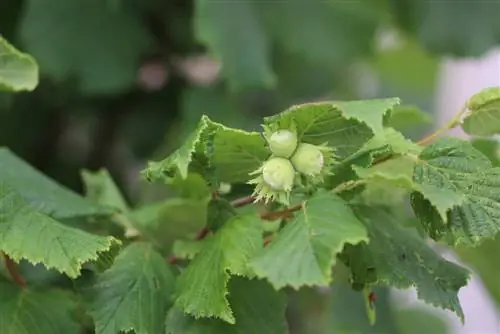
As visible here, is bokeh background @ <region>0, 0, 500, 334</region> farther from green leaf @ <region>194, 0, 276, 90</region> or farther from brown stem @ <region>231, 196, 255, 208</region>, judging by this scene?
brown stem @ <region>231, 196, 255, 208</region>

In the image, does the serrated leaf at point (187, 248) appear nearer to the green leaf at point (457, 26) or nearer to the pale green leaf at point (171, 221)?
the pale green leaf at point (171, 221)

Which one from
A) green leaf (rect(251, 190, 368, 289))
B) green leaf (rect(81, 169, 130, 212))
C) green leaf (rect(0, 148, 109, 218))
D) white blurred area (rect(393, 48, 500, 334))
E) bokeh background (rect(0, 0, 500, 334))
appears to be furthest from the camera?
white blurred area (rect(393, 48, 500, 334))

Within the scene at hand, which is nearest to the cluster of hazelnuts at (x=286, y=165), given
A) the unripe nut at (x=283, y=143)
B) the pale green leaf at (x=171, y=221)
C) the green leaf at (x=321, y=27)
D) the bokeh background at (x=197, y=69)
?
the unripe nut at (x=283, y=143)

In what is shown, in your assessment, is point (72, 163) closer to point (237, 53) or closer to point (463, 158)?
point (237, 53)

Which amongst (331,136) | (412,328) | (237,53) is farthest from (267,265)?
(412,328)

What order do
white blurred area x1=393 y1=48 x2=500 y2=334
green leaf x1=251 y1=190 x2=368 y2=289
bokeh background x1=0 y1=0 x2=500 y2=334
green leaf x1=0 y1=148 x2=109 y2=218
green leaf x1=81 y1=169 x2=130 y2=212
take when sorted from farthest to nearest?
white blurred area x1=393 y1=48 x2=500 y2=334 < bokeh background x1=0 y1=0 x2=500 y2=334 < green leaf x1=81 y1=169 x2=130 y2=212 < green leaf x1=0 y1=148 x2=109 y2=218 < green leaf x1=251 y1=190 x2=368 y2=289

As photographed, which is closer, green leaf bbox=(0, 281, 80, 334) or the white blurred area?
green leaf bbox=(0, 281, 80, 334)

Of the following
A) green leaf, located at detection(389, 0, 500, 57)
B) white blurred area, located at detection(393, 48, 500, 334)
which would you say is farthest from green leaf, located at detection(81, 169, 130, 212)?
white blurred area, located at detection(393, 48, 500, 334)
